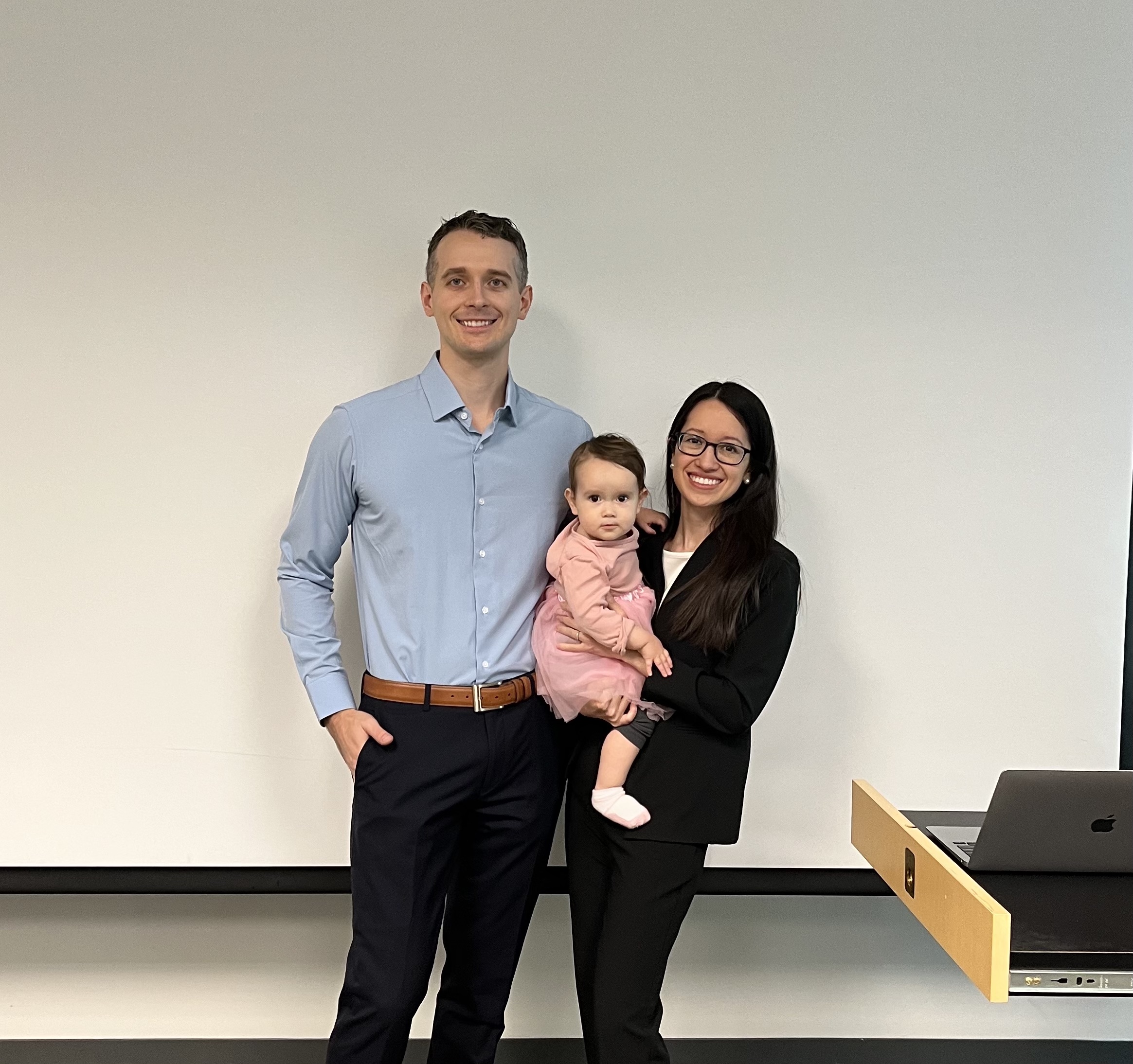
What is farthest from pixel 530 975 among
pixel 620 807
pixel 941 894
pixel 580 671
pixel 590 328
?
pixel 590 328

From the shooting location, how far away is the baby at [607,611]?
74.7 inches

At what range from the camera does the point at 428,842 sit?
197cm

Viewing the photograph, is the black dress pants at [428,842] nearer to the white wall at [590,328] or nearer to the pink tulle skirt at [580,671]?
the pink tulle skirt at [580,671]

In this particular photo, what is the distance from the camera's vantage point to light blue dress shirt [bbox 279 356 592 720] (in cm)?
201

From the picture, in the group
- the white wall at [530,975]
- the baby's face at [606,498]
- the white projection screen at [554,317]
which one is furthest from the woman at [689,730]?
the white wall at [530,975]

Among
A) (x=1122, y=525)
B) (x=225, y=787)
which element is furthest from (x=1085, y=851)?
(x=225, y=787)

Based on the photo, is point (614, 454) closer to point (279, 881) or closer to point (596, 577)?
point (596, 577)

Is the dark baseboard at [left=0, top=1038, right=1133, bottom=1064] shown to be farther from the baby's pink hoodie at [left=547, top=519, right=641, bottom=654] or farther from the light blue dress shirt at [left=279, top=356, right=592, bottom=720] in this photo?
the baby's pink hoodie at [left=547, top=519, right=641, bottom=654]

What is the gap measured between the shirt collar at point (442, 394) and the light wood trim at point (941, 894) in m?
1.08

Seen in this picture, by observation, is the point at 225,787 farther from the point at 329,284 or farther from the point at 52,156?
the point at 52,156

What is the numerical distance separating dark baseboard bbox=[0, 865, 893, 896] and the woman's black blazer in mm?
550

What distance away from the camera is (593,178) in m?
2.32

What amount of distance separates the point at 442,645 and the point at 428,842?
15.4 inches

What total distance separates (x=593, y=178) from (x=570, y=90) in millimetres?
207
